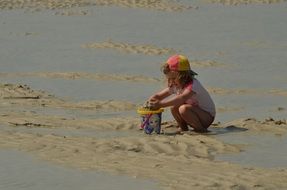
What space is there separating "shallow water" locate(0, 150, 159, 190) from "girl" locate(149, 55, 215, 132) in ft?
7.50

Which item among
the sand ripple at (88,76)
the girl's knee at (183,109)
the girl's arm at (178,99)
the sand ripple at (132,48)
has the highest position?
the girl's arm at (178,99)

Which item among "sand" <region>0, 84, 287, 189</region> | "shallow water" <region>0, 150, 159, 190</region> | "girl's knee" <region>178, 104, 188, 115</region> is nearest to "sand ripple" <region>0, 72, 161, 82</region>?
"sand" <region>0, 84, 287, 189</region>

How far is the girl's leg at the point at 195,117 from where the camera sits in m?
8.29

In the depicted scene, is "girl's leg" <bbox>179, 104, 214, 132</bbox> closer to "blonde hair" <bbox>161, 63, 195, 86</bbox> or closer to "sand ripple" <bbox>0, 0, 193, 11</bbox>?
"blonde hair" <bbox>161, 63, 195, 86</bbox>

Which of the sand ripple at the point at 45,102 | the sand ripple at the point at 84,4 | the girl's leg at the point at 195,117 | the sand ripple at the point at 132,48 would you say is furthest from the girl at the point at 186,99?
the sand ripple at the point at 84,4

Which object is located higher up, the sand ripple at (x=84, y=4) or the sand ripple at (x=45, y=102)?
the sand ripple at (x=84, y=4)

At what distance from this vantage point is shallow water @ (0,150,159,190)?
18.3 feet

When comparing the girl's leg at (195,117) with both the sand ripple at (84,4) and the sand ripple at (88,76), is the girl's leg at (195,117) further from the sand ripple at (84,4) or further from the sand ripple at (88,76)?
the sand ripple at (84,4)

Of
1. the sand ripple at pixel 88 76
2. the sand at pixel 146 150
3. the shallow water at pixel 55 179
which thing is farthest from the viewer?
the sand ripple at pixel 88 76

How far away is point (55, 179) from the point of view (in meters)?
5.79

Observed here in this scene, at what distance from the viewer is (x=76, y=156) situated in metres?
6.71

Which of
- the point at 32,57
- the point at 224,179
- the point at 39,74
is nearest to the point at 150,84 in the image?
the point at 39,74

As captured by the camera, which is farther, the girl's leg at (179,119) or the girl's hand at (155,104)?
the girl's leg at (179,119)

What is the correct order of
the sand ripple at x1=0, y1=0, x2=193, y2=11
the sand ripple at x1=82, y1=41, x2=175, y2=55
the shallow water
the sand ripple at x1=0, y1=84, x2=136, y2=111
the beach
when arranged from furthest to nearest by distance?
the sand ripple at x1=0, y1=0, x2=193, y2=11, the sand ripple at x1=82, y1=41, x2=175, y2=55, the sand ripple at x1=0, y1=84, x2=136, y2=111, the beach, the shallow water
